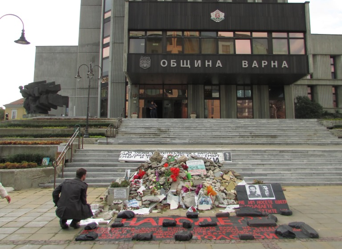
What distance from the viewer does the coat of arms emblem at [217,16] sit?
26067mm

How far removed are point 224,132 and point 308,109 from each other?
21143 millimetres

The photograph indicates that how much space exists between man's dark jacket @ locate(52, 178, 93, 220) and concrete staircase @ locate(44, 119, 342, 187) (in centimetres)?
441

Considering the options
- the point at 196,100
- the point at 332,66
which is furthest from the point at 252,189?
the point at 332,66

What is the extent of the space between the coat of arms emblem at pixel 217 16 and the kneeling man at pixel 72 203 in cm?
2500

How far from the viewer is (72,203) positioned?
16.8 ft

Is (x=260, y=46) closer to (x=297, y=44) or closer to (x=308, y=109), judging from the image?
(x=297, y=44)

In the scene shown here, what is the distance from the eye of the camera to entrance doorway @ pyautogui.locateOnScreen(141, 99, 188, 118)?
2825cm

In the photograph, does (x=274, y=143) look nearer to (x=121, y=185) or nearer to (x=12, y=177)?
(x=121, y=185)

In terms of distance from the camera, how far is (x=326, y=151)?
41.2ft

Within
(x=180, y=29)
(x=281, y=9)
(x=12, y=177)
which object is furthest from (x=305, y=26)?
(x=12, y=177)

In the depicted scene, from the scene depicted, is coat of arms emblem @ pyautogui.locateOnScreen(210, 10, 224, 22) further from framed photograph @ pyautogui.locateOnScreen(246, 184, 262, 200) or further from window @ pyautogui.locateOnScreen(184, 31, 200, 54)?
framed photograph @ pyautogui.locateOnScreen(246, 184, 262, 200)

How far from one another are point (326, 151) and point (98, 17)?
37.8 metres

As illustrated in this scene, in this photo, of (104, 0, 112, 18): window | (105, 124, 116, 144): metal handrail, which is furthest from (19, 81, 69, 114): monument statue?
(104, 0, 112, 18): window

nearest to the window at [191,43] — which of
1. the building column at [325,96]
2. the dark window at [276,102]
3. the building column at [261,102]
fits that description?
the building column at [261,102]
